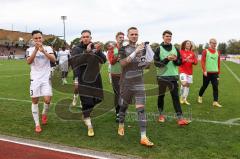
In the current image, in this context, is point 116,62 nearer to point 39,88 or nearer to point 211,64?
point 39,88

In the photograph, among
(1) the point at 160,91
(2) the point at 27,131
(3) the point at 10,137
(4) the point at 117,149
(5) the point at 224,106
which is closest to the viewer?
(4) the point at 117,149

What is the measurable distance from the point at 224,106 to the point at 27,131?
19.6 feet

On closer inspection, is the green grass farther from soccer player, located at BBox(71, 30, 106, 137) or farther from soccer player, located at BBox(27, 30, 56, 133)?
soccer player, located at BBox(27, 30, 56, 133)

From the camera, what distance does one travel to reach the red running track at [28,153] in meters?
5.88

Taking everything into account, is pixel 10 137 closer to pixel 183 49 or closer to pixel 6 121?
pixel 6 121

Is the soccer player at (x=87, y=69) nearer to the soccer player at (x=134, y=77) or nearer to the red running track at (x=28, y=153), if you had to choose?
the soccer player at (x=134, y=77)

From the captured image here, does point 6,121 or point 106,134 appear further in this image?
point 6,121

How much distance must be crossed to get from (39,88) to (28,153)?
1760 mm

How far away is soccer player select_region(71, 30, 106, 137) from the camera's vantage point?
7258 mm

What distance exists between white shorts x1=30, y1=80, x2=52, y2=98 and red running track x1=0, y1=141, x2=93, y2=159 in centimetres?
129

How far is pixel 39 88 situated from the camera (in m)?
7.50

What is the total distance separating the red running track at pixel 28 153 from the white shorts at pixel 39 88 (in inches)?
50.6

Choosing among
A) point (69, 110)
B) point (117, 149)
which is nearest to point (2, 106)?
point (69, 110)

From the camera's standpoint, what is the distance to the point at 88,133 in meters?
7.17
